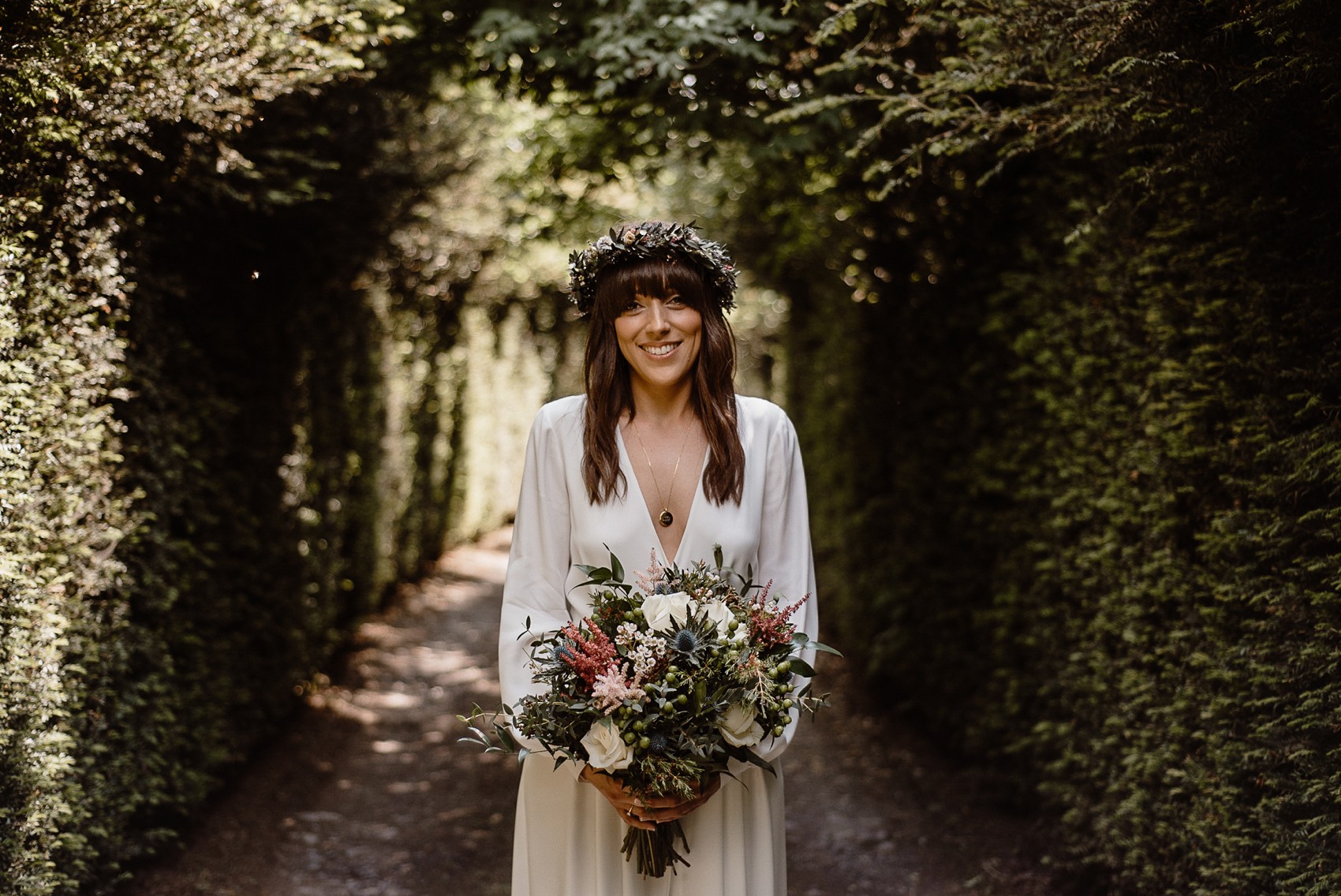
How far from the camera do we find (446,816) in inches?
238

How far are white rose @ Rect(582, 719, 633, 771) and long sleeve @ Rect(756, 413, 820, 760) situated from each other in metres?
0.70

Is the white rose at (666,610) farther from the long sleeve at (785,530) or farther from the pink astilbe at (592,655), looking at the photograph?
the long sleeve at (785,530)

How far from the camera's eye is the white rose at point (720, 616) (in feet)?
7.79

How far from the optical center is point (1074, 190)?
469 cm

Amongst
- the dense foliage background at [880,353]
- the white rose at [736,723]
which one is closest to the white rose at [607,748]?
the white rose at [736,723]

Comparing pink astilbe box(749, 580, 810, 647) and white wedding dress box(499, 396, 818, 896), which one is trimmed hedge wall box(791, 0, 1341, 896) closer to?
white wedding dress box(499, 396, 818, 896)

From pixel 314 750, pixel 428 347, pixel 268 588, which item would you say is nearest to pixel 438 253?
pixel 428 347

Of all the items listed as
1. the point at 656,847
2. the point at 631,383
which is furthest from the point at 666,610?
the point at 631,383

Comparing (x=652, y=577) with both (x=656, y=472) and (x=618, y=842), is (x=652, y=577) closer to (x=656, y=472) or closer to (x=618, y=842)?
(x=656, y=472)

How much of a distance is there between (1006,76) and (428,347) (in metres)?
8.82

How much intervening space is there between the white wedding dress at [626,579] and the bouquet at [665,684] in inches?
7.6

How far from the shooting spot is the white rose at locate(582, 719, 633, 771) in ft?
7.47

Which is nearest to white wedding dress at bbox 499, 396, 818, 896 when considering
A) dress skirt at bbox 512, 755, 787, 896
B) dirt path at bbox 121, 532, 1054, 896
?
dress skirt at bbox 512, 755, 787, 896

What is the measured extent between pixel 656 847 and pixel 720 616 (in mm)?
670
